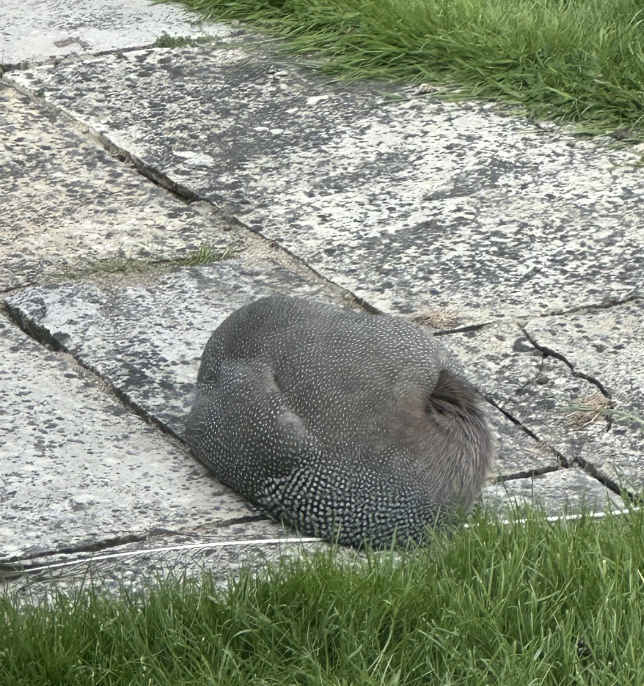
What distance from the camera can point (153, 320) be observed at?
3.33 metres

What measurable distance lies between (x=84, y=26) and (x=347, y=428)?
3.24 meters

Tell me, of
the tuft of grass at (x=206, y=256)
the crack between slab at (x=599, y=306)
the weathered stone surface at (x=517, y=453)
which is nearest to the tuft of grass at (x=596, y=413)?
the weathered stone surface at (x=517, y=453)

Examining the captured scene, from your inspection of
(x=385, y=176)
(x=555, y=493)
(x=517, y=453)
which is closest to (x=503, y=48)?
(x=385, y=176)

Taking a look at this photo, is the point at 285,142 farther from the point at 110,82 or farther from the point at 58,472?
the point at 58,472

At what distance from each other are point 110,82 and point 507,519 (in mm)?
2802

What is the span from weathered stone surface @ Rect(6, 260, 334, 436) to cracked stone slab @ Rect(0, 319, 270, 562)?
8 cm

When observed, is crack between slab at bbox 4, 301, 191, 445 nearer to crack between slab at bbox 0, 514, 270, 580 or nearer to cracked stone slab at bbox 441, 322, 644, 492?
crack between slab at bbox 0, 514, 270, 580

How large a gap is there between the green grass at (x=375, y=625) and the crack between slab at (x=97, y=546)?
0.59 ft

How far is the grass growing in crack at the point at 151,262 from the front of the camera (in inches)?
139

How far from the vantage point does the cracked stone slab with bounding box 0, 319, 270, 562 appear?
2.57 meters

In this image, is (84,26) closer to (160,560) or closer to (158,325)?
(158,325)

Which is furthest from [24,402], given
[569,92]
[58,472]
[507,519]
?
[569,92]

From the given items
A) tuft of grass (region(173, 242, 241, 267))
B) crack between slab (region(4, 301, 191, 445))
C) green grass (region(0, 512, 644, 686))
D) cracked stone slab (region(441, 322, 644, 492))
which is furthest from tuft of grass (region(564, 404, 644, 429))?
tuft of grass (region(173, 242, 241, 267))

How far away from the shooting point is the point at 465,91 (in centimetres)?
450
